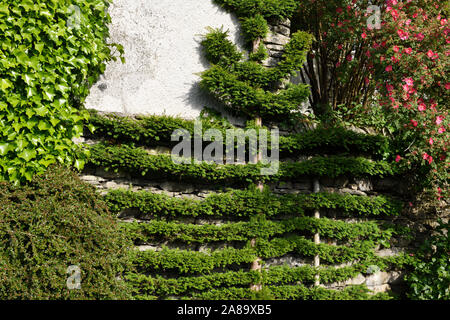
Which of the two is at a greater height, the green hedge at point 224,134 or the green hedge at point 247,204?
the green hedge at point 224,134

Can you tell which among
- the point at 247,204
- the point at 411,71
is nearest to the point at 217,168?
the point at 247,204

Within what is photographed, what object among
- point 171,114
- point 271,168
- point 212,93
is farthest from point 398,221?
point 171,114

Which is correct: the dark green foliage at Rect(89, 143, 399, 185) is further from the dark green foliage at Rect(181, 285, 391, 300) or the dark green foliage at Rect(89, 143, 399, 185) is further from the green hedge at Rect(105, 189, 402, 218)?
the dark green foliage at Rect(181, 285, 391, 300)

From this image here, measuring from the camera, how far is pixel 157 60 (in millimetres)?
5109

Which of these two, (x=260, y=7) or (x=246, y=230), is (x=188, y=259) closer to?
(x=246, y=230)

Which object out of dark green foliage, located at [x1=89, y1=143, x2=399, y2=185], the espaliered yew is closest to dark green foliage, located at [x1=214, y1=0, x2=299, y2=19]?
the espaliered yew

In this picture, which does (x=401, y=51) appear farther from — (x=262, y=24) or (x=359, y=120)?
(x=262, y=24)

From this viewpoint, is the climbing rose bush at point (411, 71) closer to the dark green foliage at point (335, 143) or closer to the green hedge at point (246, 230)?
the dark green foliage at point (335, 143)

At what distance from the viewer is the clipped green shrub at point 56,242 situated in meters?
3.25

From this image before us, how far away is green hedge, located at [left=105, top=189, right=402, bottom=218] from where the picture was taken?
442 cm

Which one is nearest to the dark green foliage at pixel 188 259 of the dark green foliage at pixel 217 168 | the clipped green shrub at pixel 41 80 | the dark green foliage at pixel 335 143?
the dark green foliage at pixel 217 168

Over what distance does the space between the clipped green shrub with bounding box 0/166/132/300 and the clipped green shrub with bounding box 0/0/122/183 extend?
26cm

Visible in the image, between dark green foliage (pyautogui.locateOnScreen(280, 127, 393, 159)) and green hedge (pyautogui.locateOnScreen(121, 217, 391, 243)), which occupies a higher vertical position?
dark green foliage (pyautogui.locateOnScreen(280, 127, 393, 159))

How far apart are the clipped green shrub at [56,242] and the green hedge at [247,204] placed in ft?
1.75
